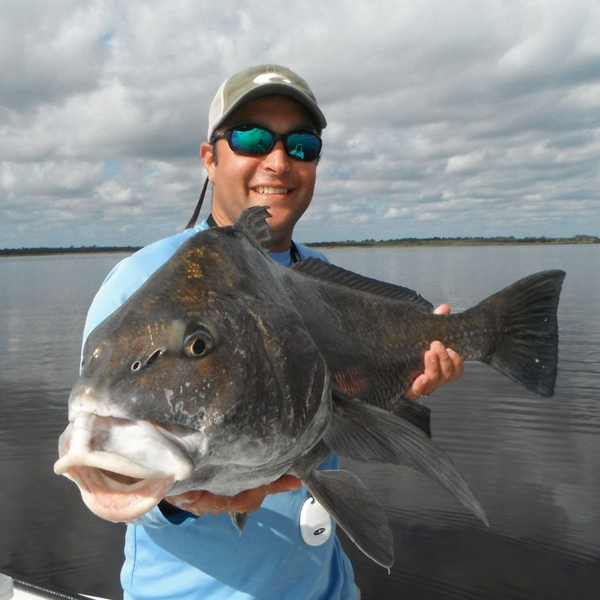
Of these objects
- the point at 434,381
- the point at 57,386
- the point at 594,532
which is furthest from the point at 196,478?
the point at 57,386

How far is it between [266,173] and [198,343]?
202 cm

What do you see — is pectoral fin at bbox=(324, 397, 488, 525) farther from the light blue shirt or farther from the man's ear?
the man's ear

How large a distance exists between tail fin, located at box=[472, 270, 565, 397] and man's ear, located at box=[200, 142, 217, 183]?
75.7 inches

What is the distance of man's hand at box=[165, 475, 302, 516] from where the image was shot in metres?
2.30

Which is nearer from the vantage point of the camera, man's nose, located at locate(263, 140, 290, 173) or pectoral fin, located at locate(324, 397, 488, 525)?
pectoral fin, located at locate(324, 397, 488, 525)

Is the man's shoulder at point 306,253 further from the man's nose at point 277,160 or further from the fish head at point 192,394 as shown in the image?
the fish head at point 192,394

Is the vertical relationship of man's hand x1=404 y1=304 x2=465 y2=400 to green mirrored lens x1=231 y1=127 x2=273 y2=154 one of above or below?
below

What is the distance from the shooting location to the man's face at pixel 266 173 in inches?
144

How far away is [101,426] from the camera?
1.63 meters

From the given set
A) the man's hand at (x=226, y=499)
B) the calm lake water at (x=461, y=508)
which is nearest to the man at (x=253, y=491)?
the man's hand at (x=226, y=499)

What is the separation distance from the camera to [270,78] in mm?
3531

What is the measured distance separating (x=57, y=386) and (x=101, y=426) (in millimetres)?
17542

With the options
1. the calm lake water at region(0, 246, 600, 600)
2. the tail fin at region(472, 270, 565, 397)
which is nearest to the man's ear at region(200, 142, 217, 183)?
the tail fin at region(472, 270, 565, 397)

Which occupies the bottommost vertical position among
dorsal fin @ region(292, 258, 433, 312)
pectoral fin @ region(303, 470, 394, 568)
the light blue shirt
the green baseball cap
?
the light blue shirt
